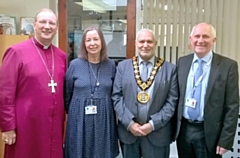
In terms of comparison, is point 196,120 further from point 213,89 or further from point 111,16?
point 111,16

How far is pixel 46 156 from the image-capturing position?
2.48 m

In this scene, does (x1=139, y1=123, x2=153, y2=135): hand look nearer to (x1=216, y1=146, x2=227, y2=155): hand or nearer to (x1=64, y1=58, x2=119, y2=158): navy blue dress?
(x1=64, y1=58, x2=119, y2=158): navy blue dress

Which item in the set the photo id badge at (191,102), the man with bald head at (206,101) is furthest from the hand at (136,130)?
the photo id badge at (191,102)

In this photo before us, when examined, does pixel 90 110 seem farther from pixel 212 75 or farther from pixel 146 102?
pixel 212 75

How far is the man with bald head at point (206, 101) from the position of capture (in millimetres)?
2383

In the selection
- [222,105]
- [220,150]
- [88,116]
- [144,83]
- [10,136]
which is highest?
[144,83]

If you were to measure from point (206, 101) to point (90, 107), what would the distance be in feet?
3.14

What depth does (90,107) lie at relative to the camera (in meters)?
2.50

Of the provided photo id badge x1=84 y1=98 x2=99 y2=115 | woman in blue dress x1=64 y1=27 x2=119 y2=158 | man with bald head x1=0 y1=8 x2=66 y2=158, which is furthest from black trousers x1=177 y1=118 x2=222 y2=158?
man with bald head x1=0 y1=8 x2=66 y2=158

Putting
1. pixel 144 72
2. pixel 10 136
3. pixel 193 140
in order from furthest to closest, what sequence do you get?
pixel 144 72
pixel 193 140
pixel 10 136

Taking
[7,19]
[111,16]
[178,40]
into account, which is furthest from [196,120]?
[7,19]

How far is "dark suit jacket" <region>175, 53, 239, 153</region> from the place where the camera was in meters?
2.38

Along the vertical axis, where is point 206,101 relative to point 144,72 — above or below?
below

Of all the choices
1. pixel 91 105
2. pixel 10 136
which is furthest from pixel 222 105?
pixel 10 136
